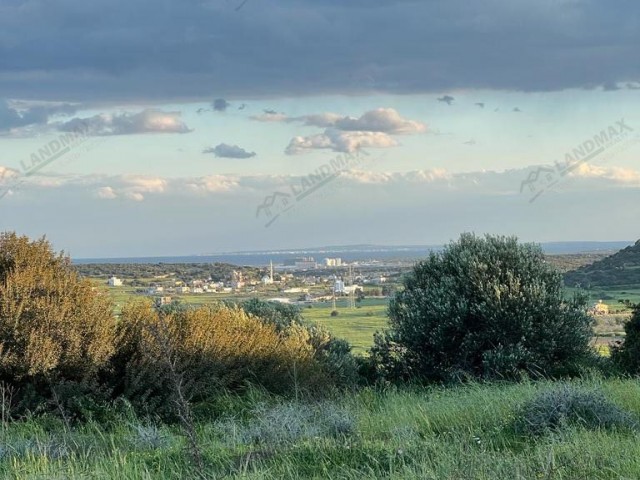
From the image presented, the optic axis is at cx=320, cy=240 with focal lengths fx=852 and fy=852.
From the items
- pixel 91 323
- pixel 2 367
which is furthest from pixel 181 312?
pixel 2 367

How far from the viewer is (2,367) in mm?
11766

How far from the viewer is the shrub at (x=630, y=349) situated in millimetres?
15289

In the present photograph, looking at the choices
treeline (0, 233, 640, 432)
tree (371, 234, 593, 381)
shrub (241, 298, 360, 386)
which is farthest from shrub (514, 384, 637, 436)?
shrub (241, 298, 360, 386)

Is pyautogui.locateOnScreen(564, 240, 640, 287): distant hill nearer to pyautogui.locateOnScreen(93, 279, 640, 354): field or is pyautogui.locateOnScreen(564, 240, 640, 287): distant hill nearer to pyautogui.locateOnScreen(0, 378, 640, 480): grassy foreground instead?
pyautogui.locateOnScreen(93, 279, 640, 354): field

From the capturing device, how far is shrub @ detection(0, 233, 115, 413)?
1173cm

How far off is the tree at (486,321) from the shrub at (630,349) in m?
0.58

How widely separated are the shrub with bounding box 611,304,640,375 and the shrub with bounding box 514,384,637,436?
22.3ft

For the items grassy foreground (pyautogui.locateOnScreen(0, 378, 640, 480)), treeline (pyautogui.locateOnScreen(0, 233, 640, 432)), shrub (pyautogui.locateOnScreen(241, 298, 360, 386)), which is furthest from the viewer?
shrub (pyautogui.locateOnScreen(241, 298, 360, 386))

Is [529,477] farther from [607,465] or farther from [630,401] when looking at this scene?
[630,401]

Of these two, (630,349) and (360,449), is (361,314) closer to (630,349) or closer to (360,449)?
(630,349)

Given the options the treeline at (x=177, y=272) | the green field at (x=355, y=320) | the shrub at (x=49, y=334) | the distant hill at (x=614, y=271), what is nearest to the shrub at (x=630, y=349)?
the green field at (x=355, y=320)

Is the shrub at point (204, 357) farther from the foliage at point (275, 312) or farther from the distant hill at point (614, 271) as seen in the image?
the distant hill at point (614, 271)

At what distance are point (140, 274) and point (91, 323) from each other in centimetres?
1993

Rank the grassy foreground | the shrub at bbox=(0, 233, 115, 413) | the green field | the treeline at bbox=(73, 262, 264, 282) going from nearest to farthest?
1. the grassy foreground
2. the shrub at bbox=(0, 233, 115, 413)
3. the green field
4. the treeline at bbox=(73, 262, 264, 282)
